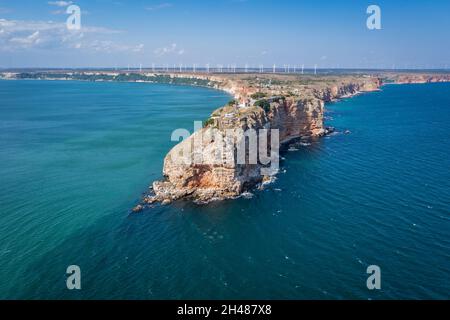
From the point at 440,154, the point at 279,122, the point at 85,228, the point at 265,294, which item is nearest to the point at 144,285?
the point at 265,294

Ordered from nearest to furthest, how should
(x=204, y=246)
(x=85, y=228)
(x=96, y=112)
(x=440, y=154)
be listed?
(x=204, y=246), (x=85, y=228), (x=440, y=154), (x=96, y=112)

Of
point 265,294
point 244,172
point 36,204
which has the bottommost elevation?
point 265,294

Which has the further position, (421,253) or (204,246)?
(204,246)

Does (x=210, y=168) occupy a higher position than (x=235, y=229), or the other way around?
(x=210, y=168)

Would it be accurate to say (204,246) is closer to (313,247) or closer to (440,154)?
(313,247)

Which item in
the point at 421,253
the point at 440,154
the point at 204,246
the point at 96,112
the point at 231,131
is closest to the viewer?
the point at 421,253

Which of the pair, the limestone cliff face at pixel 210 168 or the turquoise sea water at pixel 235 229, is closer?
the turquoise sea water at pixel 235 229

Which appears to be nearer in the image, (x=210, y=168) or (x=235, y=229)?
(x=235, y=229)

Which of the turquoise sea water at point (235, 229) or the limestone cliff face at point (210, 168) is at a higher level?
the limestone cliff face at point (210, 168)
